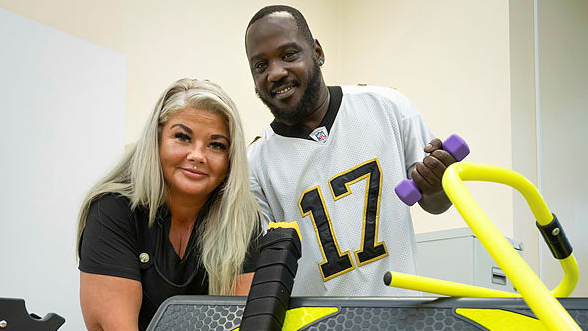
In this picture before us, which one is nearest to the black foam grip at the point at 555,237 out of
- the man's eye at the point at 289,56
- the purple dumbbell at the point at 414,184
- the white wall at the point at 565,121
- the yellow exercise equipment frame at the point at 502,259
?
the yellow exercise equipment frame at the point at 502,259

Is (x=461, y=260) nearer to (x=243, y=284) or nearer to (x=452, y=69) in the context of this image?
(x=452, y=69)

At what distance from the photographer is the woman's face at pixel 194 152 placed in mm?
1140

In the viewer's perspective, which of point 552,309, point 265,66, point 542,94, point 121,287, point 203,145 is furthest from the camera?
point 542,94

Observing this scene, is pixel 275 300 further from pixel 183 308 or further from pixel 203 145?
pixel 203 145

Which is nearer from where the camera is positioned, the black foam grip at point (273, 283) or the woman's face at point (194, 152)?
the black foam grip at point (273, 283)

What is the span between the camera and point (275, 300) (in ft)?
→ 1.68

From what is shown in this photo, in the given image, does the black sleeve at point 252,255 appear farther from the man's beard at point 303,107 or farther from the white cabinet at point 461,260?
the white cabinet at point 461,260

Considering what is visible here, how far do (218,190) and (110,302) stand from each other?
29 cm

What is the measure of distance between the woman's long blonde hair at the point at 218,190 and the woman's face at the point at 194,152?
1cm

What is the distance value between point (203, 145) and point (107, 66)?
114 centimetres

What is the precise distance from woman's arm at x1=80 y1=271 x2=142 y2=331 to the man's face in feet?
1.95

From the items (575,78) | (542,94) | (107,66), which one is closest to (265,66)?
(107,66)

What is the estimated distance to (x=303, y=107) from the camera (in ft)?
4.86

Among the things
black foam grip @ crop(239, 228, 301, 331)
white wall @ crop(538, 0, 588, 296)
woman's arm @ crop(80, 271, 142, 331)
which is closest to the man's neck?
woman's arm @ crop(80, 271, 142, 331)
